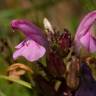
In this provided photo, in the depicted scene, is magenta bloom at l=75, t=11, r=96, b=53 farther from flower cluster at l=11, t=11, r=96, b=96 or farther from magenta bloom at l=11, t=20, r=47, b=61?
magenta bloom at l=11, t=20, r=47, b=61

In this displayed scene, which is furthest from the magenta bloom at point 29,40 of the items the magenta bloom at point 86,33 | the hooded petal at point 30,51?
the magenta bloom at point 86,33

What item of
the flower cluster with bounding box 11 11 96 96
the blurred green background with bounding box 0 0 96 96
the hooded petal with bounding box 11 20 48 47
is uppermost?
the hooded petal with bounding box 11 20 48 47

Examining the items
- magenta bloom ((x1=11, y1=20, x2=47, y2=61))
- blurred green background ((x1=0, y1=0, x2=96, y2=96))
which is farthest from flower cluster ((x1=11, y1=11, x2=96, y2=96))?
blurred green background ((x1=0, y1=0, x2=96, y2=96))

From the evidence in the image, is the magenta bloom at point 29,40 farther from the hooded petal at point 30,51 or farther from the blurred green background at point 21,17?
the blurred green background at point 21,17

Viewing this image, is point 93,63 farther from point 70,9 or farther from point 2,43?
point 70,9

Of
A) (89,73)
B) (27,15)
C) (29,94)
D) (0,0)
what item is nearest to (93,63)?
(89,73)

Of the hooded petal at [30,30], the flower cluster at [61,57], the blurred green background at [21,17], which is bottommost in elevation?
the blurred green background at [21,17]

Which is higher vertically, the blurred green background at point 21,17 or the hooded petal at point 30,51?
the hooded petal at point 30,51

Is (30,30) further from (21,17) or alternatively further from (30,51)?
(21,17)
